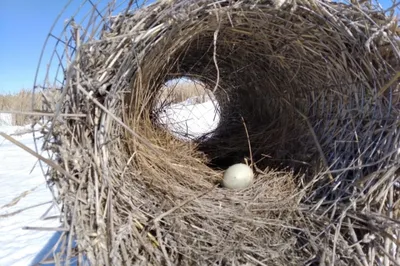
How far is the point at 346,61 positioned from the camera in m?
0.90

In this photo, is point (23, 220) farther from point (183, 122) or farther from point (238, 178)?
point (183, 122)

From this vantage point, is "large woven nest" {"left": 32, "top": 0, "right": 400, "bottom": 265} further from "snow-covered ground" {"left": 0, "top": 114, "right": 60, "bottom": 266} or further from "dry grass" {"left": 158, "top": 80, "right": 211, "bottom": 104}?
"dry grass" {"left": 158, "top": 80, "right": 211, "bottom": 104}

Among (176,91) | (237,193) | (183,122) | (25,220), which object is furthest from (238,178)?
(183,122)

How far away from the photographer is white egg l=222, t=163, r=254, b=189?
4.05 feet

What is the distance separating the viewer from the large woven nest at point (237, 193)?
2.32 feet

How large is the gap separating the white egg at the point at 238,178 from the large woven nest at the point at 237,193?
3.8 inches

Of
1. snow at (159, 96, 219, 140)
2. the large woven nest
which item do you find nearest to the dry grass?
snow at (159, 96, 219, 140)

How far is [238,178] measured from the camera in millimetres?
1238

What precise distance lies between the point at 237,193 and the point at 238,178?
101 millimetres

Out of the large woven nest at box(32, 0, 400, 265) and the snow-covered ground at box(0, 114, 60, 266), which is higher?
the large woven nest at box(32, 0, 400, 265)

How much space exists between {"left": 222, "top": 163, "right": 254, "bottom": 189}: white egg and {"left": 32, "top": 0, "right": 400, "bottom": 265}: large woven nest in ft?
0.31

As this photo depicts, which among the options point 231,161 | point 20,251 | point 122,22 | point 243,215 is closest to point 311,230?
point 243,215

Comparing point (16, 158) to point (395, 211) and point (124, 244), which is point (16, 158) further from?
point (395, 211)

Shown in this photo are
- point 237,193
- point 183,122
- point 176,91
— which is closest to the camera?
point 237,193
